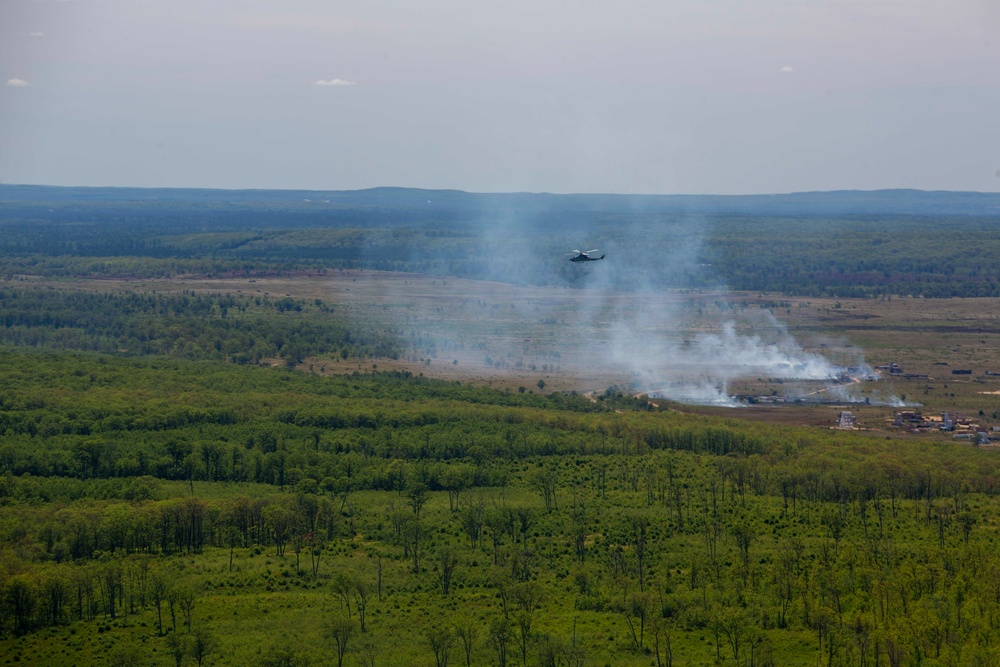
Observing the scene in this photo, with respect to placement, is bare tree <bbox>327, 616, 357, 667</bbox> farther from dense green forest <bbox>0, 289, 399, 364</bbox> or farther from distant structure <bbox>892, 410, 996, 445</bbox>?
dense green forest <bbox>0, 289, 399, 364</bbox>

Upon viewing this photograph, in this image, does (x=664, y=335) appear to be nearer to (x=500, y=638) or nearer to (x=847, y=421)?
(x=847, y=421)

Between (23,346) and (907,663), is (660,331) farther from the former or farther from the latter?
(907,663)

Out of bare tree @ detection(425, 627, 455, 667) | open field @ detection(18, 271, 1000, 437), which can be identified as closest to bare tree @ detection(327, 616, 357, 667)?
bare tree @ detection(425, 627, 455, 667)

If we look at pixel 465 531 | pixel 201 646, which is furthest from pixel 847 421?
pixel 201 646

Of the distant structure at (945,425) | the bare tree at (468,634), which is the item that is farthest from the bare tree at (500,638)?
the distant structure at (945,425)

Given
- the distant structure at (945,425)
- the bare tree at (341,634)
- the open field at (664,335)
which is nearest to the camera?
the bare tree at (341,634)

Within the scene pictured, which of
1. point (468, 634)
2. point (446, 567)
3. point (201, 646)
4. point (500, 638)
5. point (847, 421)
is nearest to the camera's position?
point (201, 646)

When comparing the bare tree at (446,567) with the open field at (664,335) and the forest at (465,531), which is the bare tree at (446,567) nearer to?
the forest at (465,531)

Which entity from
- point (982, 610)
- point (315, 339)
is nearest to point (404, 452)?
point (982, 610)

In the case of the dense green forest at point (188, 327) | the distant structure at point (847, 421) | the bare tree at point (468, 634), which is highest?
the dense green forest at point (188, 327)
